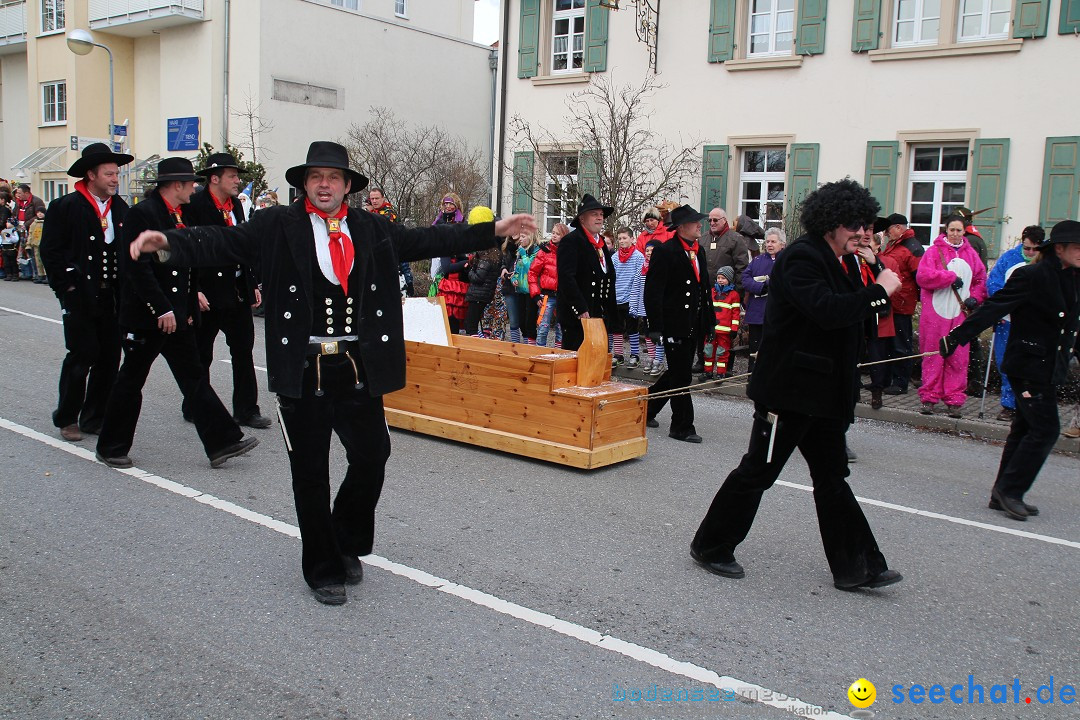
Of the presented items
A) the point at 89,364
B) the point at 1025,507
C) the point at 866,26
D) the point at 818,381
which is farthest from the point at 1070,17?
the point at 89,364

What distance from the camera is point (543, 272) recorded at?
1214cm

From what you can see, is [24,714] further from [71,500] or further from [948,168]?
[948,168]

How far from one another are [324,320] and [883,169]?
45.5 feet

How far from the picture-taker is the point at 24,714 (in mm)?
3451

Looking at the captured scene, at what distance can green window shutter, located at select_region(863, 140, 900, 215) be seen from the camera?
16047 millimetres

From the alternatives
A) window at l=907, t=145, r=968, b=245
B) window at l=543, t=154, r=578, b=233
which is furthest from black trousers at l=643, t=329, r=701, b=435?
window at l=543, t=154, r=578, b=233

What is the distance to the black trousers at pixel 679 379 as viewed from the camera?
27.1ft

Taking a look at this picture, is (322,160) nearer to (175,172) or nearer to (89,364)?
(175,172)

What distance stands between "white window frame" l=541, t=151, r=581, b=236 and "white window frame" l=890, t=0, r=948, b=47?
20.2 ft

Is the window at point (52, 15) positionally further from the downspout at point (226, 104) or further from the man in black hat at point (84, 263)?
the man in black hat at point (84, 263)

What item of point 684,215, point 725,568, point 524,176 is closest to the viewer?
point 725,568

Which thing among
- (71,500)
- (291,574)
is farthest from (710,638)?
(71,500)

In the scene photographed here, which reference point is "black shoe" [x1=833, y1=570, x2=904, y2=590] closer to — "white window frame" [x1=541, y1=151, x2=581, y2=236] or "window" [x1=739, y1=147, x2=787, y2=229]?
"window" [x1=739, y1=147, x2=787, y2=229]

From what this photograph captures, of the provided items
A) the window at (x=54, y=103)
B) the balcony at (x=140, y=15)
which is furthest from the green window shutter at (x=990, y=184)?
the window at (x=54, y=103)
